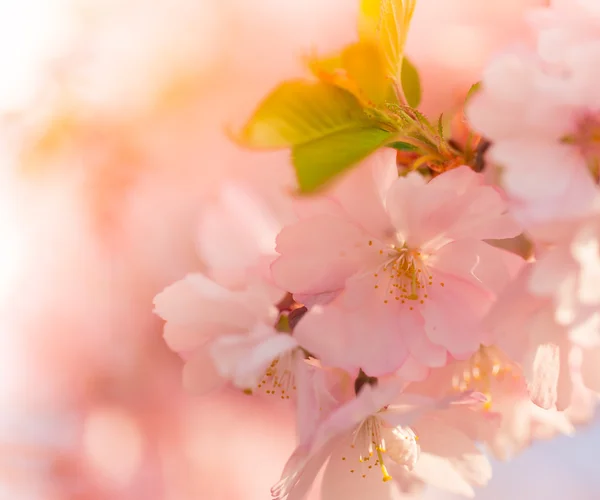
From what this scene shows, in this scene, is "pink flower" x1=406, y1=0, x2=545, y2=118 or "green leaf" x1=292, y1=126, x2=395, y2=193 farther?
"pink flower" x1=406, y1=0, x2=545, y2=118

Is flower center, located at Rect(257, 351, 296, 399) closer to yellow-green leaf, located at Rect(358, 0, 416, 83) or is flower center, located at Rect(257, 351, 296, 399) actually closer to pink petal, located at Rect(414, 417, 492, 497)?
pink petal, located at Rect(414, 417, 492, 497)

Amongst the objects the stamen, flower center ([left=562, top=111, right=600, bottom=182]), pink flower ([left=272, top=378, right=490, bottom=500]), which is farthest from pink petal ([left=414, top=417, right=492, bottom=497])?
flower center ([left=562, top=111, right=600, bottom=182])

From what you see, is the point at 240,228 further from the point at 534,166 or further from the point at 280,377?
the point at 534,166

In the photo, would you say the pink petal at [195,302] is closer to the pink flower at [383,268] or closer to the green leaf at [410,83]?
the pink flower at [383,268]

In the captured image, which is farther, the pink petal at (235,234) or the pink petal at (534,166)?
the pink petal at (235,234)

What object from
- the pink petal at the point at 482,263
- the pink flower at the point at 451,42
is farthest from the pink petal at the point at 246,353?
the pink flower at the point at 451,42

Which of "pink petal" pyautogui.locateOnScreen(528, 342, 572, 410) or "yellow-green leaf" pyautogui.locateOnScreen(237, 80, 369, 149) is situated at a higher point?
"yellow-green leaf" pyautogui.locateOnScreen(237, 80, 369, 149)
